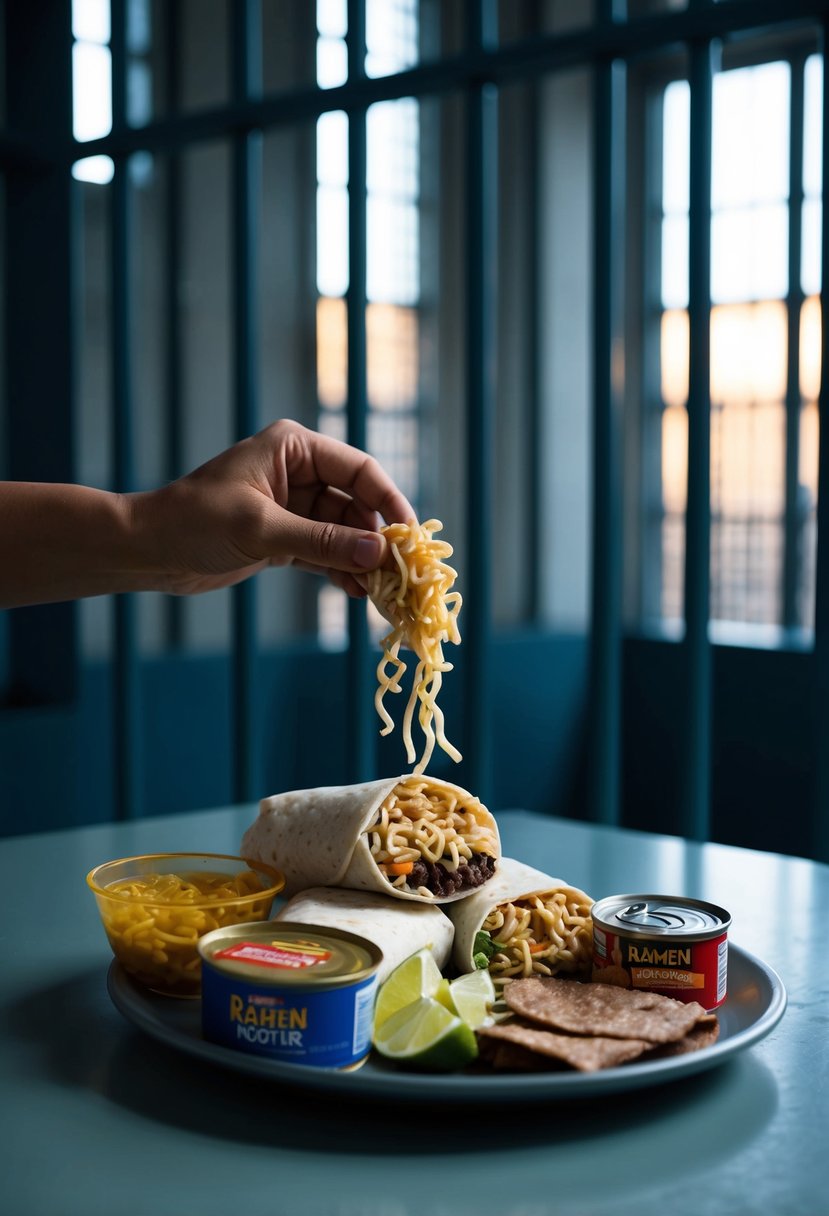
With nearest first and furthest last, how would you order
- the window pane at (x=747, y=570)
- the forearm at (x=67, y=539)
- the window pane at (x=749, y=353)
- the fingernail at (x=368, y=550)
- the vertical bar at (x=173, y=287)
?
1. the fingernail at (x=368, y=550)
2. the forearm at (x=67, y=539)
3. the vertical bar at (x=173, y=287)
4. the window pane at (x=749, y=353)
5. the window pane at (x=747, y=570)

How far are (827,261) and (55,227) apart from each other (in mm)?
1973

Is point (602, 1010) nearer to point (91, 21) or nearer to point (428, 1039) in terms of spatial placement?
point (428, 1039)

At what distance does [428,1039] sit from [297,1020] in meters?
0.09

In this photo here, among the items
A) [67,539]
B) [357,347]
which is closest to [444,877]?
[67,539]

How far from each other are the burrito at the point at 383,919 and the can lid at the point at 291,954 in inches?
3.3

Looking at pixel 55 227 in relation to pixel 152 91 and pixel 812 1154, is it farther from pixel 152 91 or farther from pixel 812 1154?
pixel 152 91

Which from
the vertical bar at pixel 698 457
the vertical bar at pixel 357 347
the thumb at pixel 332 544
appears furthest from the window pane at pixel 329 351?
the thumb at pixel 332 544

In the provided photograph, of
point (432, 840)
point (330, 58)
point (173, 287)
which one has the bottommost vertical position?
point (432, 840)

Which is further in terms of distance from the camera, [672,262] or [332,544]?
[672,262]

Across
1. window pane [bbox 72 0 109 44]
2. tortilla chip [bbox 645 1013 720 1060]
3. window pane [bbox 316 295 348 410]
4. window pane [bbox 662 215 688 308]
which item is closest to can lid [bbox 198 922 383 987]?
tortilla chip [bbox 645 1013 720 1060]

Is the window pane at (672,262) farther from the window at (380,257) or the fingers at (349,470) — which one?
the fingers at (349,470)

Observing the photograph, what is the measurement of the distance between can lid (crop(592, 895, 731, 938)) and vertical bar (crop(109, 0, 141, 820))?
1750 mm

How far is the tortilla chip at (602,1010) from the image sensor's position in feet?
2.86

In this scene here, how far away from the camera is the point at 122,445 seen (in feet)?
8.80
